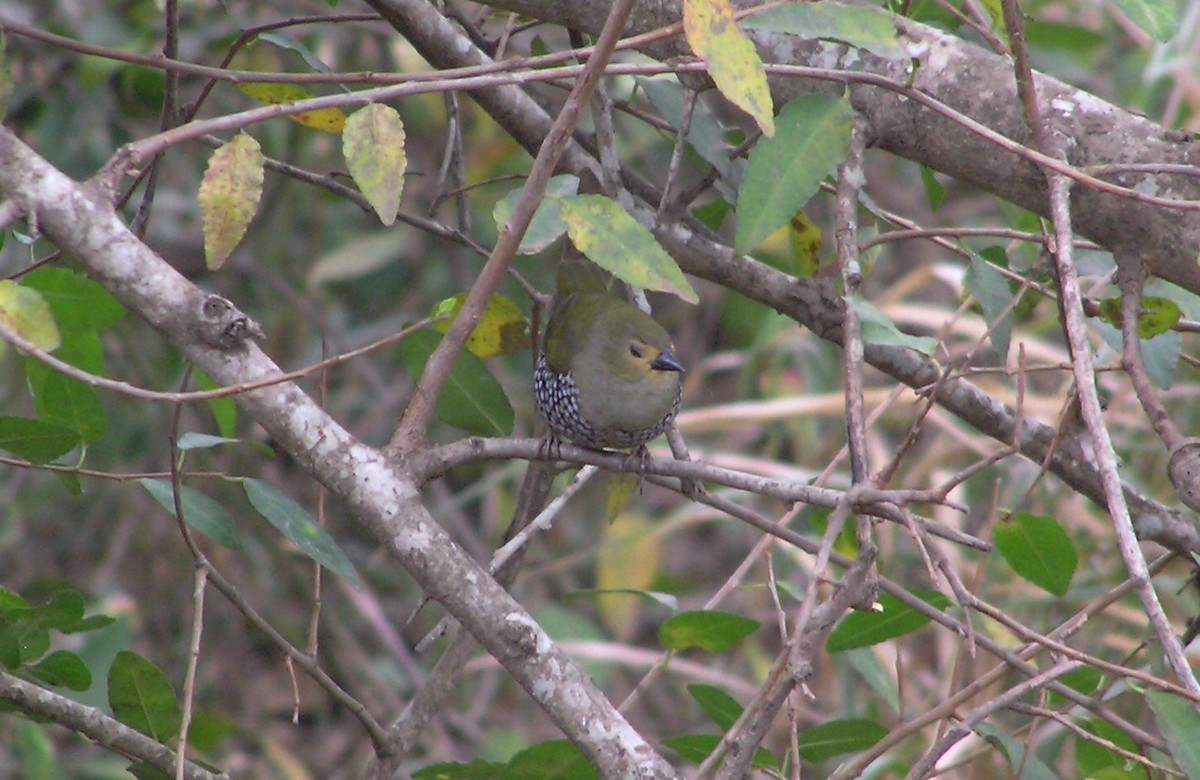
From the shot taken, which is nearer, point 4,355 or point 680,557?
point 4,355

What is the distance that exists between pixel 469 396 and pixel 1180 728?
1.49 metres

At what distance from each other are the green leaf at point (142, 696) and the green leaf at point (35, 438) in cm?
39

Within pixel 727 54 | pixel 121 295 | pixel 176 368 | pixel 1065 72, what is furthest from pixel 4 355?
pixel 1065 72

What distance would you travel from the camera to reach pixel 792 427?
6891mm

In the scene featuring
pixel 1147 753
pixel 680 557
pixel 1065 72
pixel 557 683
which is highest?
pixel 1065 72

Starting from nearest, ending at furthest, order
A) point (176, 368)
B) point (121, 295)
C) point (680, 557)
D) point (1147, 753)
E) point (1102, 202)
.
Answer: point (121, 295) < point (1102, 202) < point (1147, 753) < point (176, 368) < point (680, 557)

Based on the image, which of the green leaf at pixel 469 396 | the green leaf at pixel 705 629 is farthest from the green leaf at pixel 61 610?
the green leaf at pixel 705 629

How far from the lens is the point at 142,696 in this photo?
248 cm

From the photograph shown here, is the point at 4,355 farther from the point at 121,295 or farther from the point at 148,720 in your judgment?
the point at 121,295

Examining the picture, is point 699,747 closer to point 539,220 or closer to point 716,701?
point 716,701

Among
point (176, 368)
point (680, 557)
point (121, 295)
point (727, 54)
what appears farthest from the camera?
point (680, 557)

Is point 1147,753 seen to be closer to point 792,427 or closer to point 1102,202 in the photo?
point 1102,202

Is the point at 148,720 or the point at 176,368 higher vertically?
the point at 176,368

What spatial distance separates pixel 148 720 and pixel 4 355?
342 cm
